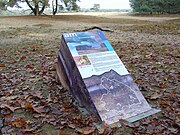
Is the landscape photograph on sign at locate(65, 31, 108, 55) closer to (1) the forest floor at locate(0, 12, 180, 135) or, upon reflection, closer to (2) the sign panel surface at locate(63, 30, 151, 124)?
(2) the sign panel surface at locate(63, 30, 151, 124)

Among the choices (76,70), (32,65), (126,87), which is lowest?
(32,65)

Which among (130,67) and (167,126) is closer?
(167,126)

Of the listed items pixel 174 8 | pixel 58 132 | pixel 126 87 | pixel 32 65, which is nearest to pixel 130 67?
pixel 126 87

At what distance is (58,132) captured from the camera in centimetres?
233

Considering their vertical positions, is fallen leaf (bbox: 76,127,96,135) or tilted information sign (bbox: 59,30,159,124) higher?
tilted information sign (bbox: 59,30,159,124)

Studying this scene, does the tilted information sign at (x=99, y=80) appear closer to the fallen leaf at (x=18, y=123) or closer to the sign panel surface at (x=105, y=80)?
the sign panel surface at (x=105, y=80)

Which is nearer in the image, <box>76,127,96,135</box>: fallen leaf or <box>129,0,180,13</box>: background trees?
<box>76,127,96,135</box>: fallen leaf

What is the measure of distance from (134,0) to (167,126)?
91.5 ft

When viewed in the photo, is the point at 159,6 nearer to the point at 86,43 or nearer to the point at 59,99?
the point at 86,43

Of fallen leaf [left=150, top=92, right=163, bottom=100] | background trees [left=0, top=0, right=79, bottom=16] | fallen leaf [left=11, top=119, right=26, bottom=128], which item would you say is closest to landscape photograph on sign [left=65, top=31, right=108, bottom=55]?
fallen leaf [left=150, top=92, right=163, bottom=100]

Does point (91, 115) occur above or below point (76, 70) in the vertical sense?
below

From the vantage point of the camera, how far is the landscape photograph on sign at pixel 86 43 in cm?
296

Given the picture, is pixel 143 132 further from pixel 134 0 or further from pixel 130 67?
pixel 134 0

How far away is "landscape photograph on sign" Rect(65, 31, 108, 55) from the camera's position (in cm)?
296
